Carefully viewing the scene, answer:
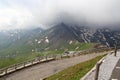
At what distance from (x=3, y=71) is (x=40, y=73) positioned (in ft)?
24.7

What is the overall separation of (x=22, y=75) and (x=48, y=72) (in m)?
5.36

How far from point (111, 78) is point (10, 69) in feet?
108

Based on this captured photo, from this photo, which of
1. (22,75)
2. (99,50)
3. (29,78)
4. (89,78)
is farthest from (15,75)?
(99,50)

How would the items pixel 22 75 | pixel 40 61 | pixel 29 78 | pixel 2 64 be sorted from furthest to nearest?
pixel 2 64, pixel 40 61, pixel 22 75, pixel 29 78

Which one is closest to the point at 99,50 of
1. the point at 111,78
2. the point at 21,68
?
the point at 21,68

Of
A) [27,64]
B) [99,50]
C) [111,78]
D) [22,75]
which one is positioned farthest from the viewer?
[99,50]

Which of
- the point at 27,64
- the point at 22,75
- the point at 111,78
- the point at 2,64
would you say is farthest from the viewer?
the point at 2,64

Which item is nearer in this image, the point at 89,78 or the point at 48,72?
the point at 89,78

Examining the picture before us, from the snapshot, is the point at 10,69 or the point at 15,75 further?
the point at 10,69

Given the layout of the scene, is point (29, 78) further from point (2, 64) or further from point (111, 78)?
point (2, 64)

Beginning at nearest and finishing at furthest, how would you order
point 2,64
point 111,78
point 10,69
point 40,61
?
point 111,78 < point 10,69 < point 40,61 < point 2,64

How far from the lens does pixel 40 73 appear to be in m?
51.5

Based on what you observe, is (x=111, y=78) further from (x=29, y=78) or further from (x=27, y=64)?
(x=27, y=64)

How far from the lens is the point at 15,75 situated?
50594mm
